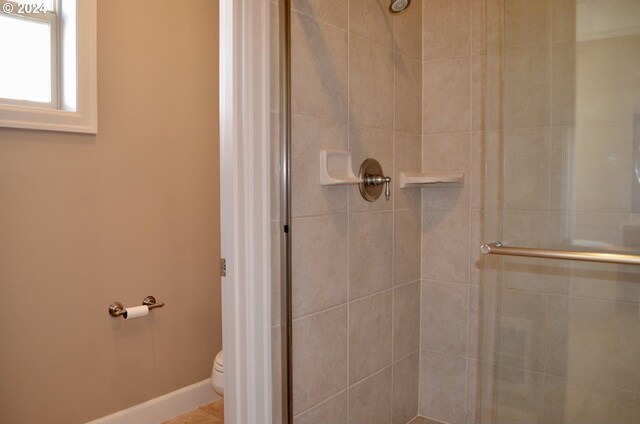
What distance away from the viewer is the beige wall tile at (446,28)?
1910mm

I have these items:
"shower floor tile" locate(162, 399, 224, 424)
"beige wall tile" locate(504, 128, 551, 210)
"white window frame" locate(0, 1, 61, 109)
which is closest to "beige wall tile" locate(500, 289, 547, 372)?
"beige wall tile" locate(504, 128, 551, 210)

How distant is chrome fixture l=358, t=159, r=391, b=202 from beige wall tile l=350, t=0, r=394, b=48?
459mm

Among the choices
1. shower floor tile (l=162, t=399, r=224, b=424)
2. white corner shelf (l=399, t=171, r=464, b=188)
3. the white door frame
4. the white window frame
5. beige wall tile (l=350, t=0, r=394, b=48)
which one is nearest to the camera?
the white door frame

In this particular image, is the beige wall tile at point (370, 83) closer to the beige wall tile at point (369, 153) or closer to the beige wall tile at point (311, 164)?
the beige wall tile at point (369, 153)

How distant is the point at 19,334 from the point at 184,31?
162 centimetres

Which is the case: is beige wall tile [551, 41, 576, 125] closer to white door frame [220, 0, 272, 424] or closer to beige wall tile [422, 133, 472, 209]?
beige wall tile [422, 133, 472, 209]

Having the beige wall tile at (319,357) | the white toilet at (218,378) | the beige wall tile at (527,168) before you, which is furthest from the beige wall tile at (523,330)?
the white toilet at (218,378)

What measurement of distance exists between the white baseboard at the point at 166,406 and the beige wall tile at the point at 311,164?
1.55 metres

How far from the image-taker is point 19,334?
6.22ft

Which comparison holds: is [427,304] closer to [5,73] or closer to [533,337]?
[533,337]

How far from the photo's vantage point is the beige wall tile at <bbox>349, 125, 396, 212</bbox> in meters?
1.63

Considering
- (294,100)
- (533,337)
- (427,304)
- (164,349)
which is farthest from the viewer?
(164,349)

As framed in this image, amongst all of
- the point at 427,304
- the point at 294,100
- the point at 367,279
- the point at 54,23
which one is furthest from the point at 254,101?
the point at 54,23

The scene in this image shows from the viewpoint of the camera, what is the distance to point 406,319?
197 centimetres
